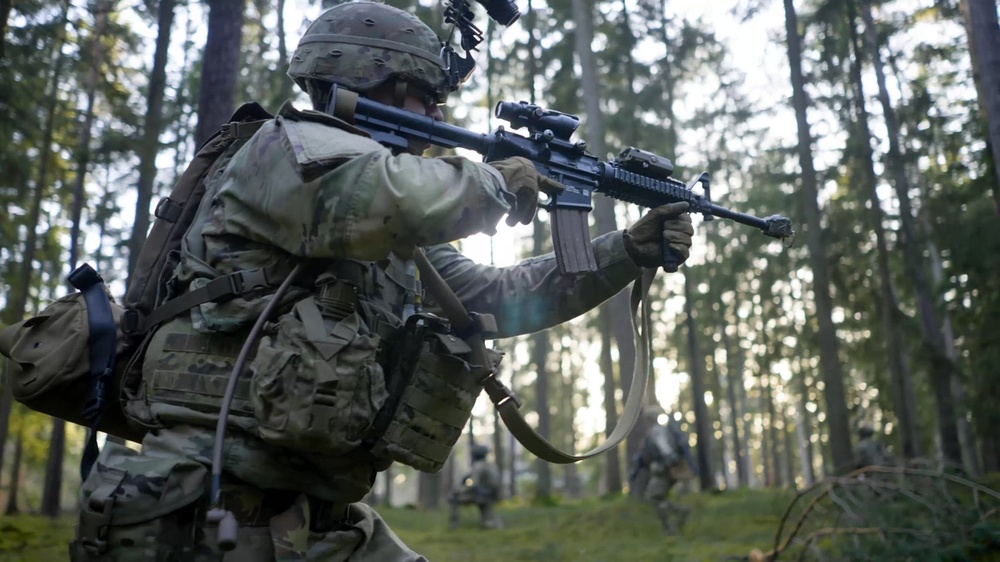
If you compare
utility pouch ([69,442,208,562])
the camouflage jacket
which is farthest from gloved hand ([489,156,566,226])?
utility pouch ([69,442,208,562])

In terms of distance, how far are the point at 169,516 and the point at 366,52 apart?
1623mm

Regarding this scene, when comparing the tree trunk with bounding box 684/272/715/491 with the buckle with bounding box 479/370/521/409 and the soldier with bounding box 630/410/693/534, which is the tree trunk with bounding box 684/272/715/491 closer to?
the soldier with bounding box 630/410/693/534

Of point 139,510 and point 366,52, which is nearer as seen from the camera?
point 139,510

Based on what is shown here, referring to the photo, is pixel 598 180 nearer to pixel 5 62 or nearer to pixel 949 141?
pixel 5 62

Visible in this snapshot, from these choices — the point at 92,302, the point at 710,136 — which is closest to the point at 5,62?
the point at 92,302

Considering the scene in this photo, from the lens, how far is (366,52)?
298 cm

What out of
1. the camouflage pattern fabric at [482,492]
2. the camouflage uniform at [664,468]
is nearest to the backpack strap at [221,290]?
the camouflage uniform at [664,468]

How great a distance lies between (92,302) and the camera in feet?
9.45

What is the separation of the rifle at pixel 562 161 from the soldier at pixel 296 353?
6.9 inches

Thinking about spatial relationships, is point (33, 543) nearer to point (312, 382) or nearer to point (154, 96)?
point (154, 96)

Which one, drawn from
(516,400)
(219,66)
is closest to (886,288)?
(219,66)

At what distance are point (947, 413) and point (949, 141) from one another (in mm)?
5333

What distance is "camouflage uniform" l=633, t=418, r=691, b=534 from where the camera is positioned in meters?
13.0

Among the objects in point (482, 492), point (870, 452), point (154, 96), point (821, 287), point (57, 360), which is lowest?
point (482, 492)
